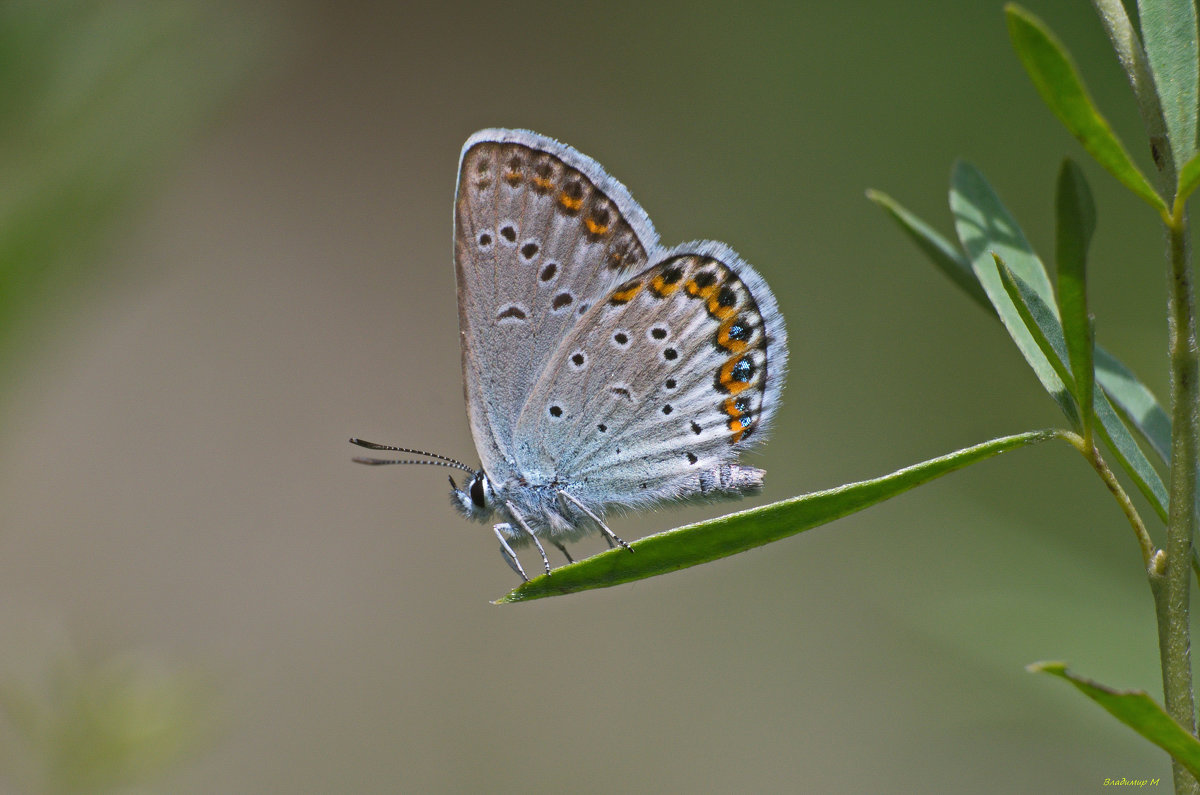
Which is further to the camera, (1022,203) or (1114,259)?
(1022,203)

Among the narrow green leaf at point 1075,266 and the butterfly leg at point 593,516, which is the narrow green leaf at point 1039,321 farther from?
the butterfly leg at point 593,516

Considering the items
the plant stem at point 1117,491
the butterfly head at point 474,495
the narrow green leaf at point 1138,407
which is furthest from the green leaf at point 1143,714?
the butterfly head at point 474,495

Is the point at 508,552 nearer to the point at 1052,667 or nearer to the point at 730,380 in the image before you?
the point at 730,380

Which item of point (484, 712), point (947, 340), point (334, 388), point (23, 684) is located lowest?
point (484, 712)

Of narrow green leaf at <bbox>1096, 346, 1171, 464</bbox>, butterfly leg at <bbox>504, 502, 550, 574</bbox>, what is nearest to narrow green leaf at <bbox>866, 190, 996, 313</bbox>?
narrow green leaf at <bbox>1096, 346, 1171, 464</bbox>

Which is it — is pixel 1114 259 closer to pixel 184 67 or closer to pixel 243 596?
pixel 184 67

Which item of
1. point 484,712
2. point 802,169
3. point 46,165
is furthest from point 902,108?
point 46,165
